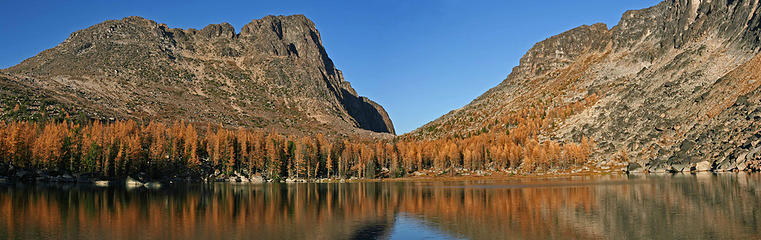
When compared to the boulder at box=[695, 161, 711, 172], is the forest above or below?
above

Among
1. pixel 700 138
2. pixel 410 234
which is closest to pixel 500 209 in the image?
pixel 410 234

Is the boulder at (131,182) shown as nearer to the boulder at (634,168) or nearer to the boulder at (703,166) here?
the boulder at (634,168)

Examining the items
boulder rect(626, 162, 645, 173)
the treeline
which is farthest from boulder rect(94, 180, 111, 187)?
boulder rect(626, 162, 645, 173)

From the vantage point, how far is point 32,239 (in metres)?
40.2

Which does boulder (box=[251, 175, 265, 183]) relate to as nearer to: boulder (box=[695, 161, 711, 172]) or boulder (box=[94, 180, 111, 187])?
boulder (box=[94, 180, 111, 187])

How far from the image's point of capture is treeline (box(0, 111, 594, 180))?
129750 mm

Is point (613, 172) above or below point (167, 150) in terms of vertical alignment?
below

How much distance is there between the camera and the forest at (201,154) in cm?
12988

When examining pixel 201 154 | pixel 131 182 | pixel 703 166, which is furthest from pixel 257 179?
pixel 703 166

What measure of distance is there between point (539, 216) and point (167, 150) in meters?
139

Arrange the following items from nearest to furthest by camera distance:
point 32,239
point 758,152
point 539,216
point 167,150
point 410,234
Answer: point 32,239, point 410,234, point 539,216, point 758,152, point 167,150

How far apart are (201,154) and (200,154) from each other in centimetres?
64

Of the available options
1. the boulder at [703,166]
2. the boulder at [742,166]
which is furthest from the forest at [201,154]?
the boulder at [742,166]

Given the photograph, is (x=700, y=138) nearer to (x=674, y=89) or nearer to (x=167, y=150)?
(x=674, y=89)
